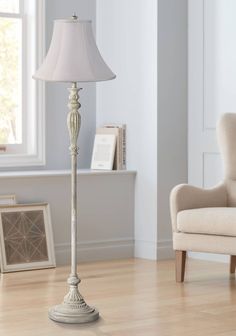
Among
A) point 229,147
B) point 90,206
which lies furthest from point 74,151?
point 90,206

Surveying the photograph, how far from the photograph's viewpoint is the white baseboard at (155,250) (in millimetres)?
6680

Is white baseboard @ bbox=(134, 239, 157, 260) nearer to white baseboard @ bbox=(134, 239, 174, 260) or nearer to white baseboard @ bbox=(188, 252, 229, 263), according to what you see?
white baseboard @ bbox=(134, 239, 174, 260)

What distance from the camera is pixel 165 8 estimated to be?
21.7ft

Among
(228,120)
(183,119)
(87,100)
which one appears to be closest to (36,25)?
(87,100)

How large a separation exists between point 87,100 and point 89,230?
1107 mm

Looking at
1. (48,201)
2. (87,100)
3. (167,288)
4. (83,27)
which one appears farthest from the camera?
(87,100)

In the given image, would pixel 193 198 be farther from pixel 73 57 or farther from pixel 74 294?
pixel 73 57

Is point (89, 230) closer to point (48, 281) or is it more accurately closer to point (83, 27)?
point (48, 281)

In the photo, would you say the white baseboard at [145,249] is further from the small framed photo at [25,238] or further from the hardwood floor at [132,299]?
the small framed photo at [25,238]

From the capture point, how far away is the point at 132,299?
511cm

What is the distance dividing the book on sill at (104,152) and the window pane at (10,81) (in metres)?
0.61

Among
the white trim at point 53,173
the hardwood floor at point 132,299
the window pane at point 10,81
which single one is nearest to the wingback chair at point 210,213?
the hardwood floor at point 132,299

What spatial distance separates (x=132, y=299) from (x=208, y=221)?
76 centimetres

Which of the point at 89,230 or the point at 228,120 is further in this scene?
the point at 89,230
